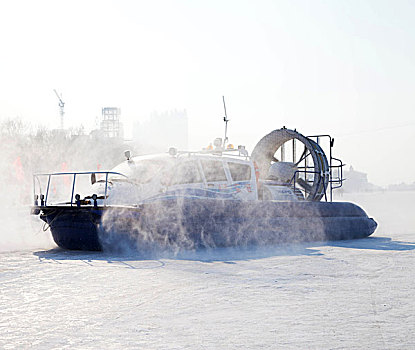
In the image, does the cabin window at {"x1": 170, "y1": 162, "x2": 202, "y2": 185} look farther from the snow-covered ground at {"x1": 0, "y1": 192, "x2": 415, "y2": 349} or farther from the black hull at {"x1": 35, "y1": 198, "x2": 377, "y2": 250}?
the snow-covered ground at {"x1": 0, "y1": 192, "x2": 415, "y2": 349}

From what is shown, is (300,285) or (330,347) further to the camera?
(300,285)

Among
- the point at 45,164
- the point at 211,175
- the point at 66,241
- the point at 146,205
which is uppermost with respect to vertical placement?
the point at 45,164

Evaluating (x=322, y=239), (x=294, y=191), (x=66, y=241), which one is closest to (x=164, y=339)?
(x=66, y=241)

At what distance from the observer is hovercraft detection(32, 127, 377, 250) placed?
819 cm

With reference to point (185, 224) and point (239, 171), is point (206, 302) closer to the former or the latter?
point (185, 224)

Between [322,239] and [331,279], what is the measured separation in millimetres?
5220

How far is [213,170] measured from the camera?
9.70 meters

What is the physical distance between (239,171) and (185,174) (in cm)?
151

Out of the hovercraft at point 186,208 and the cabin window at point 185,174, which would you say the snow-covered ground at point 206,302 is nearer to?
the hovercraft at point 186,208

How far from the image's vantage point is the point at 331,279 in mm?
6004

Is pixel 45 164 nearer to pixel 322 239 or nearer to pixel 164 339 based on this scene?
pixel 322 239

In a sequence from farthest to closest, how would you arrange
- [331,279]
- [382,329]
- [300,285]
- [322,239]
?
[322,239] < [331,279] < [300,285] < [382,329]

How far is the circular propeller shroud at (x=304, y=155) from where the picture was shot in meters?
12.7

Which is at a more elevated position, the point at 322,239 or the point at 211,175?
the point at 211,175
